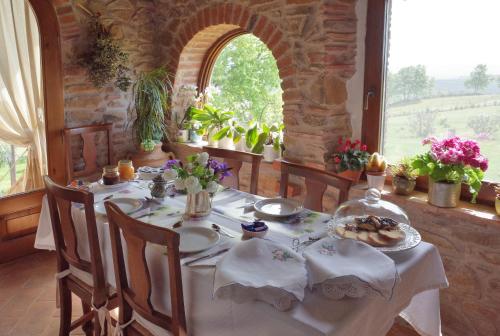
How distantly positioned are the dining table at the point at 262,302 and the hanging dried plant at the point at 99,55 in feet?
4.83

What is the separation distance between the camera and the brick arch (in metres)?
3.15

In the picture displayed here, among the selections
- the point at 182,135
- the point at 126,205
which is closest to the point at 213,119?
the point at 182,135

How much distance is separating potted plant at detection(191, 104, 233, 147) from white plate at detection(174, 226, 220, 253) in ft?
6.60

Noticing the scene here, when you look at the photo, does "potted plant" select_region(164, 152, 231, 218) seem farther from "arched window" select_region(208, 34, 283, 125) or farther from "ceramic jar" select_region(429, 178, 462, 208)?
"arched window" select_region(208, 34, 283, 125)

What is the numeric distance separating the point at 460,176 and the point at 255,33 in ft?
5.83

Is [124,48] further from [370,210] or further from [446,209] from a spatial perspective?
[446,209]

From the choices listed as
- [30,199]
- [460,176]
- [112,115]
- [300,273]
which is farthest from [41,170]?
[460,176]

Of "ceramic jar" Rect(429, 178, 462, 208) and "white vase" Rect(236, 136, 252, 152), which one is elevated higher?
"white vase" Rect(236, 136, 252, 152)

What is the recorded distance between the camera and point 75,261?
211cm

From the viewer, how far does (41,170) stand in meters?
3.55

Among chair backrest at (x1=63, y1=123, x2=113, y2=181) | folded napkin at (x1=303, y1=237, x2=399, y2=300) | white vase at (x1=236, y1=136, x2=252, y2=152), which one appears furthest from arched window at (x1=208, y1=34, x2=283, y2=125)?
folded napkin at (x1=303, y1=237, x2=399, y2=300)

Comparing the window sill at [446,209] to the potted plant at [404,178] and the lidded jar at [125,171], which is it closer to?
the potted plant at [404,178]

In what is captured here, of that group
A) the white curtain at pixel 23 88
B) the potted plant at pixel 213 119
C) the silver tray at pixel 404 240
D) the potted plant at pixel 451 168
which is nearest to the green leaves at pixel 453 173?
the potted plant at pixel 451 168

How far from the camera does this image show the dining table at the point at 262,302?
1340 millimetres
